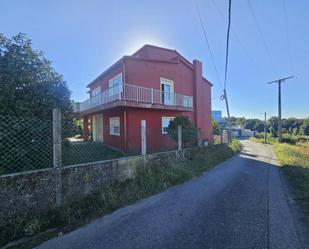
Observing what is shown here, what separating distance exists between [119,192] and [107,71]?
12224mm

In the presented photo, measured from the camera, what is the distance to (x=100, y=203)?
15.7 ft

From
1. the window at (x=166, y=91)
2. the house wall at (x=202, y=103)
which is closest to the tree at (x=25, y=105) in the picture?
the window at (x=166, y=91)

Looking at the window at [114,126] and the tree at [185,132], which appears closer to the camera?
the tree at [185,132]

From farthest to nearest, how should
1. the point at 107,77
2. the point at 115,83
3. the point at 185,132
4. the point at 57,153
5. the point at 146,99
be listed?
the point at 107,77, the point at 115,83, the point at 146,99, the point at 185,132, the point at 57,153

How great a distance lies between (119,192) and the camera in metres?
5.39

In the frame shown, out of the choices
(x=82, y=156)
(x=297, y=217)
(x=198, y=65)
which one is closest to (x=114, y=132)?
(x=82, y=156)

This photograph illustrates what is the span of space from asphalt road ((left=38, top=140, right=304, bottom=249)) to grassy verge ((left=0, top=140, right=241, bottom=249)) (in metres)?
0.28

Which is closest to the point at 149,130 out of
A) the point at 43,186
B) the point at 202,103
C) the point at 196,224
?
the point at 202,103

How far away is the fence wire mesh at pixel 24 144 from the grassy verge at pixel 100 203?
122 centimetres

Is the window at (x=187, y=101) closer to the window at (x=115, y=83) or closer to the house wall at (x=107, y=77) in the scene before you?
the window at (x=115, y=83)

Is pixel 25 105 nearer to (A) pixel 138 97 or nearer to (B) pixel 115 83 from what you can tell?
(A) pixel 138 97

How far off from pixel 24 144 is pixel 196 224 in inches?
164

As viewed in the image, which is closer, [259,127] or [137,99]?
[137,99]

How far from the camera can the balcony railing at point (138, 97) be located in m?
12.2
